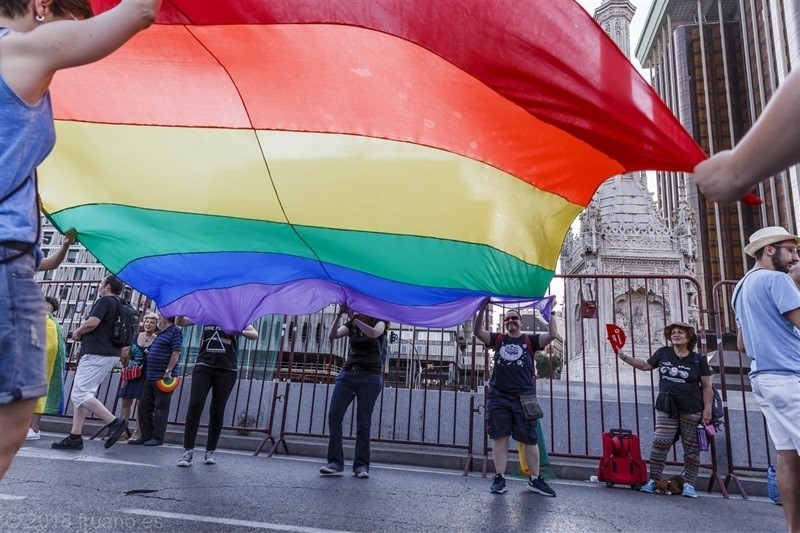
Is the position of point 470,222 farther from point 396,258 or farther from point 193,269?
point 193,269

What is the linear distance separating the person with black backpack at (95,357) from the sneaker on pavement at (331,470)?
8.50ft

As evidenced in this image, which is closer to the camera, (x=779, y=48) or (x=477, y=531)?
(x=477, y=531)

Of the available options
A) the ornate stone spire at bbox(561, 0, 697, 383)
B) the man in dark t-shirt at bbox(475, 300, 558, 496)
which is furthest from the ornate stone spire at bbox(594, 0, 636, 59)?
the man in dark t-shirt at bbox(475, 300, 558, 496)

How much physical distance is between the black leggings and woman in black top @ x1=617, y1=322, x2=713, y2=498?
4.64 meters

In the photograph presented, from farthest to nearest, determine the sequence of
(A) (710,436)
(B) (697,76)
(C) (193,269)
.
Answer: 1. (B) (697,76)
2. (A) (710,436)
3. (C) (193,269)

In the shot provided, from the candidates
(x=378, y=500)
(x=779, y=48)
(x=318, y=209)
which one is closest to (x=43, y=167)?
(x=318, y=209)

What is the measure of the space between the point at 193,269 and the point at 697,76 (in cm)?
8238

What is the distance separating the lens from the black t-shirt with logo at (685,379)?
6.54 meters

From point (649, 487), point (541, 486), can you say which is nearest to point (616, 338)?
point (649, 487)

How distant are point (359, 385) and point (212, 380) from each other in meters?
1.63

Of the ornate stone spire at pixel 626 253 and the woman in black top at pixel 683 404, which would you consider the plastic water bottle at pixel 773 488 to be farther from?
the ornate stone spire at pixel 626 253

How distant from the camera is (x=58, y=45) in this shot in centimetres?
166

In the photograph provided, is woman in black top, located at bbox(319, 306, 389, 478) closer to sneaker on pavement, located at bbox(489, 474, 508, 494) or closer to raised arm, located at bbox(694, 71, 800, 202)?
sneaker on pavement, located at bbox(489, 474, 508, 494)

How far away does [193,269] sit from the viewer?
14.0 ft
